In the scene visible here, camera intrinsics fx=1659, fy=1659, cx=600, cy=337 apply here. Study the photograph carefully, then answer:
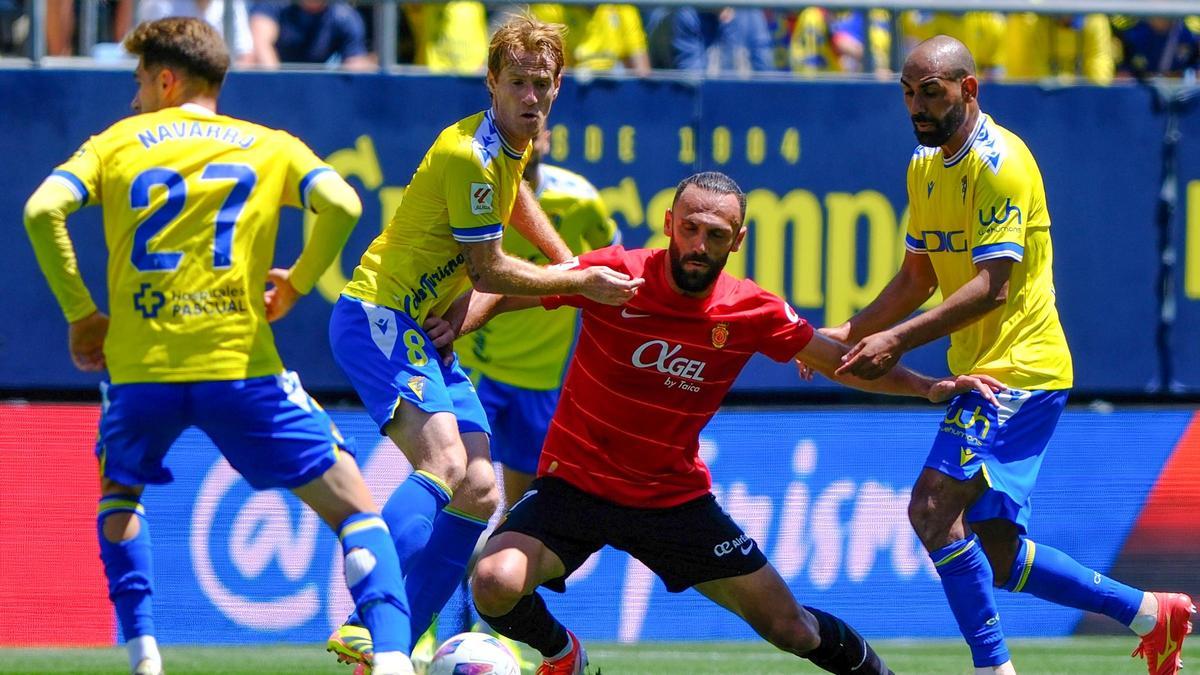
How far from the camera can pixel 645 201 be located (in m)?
9.08

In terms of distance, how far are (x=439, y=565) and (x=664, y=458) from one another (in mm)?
895

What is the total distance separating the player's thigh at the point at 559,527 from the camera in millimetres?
5527

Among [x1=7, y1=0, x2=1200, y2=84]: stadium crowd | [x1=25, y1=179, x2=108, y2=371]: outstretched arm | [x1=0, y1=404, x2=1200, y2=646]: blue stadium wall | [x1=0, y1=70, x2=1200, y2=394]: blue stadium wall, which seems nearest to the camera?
[x1=25, y1=179, x2=108, y2=371]: outstretched arm

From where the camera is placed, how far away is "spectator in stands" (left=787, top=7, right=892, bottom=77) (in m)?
10.1

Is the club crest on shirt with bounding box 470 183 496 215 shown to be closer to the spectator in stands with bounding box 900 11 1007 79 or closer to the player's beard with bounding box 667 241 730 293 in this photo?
the player's beard with bounding box 667 241 730 293

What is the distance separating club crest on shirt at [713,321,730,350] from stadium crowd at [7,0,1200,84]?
392 cm

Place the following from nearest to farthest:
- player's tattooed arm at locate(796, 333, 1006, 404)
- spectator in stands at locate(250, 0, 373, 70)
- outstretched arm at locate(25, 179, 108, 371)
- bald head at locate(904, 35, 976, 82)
Result: outstretched arm at locate(25, 179, 108, 371), player's tattooed arm at locate(796, 333, 1006, 404), bald head at locate(904, 35, 976, 82), spectator in stands at locate(250, 0, 373, 70)

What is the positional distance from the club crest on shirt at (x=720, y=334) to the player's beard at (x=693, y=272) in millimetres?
141

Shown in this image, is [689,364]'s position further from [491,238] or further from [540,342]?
[540,342]

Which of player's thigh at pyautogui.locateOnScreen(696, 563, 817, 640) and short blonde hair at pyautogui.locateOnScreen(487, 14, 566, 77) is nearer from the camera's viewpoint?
player's thigh at pyautogui.locateOnScreen(696, 563, 817, 640)

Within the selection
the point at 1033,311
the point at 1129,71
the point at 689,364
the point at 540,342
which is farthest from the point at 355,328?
the point at 1129,71

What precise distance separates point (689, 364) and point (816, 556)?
310cm

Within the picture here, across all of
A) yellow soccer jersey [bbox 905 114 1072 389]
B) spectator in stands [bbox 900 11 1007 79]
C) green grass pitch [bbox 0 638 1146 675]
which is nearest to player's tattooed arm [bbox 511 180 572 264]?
yellow soccer jersey [bbox 905 114 1072 389]

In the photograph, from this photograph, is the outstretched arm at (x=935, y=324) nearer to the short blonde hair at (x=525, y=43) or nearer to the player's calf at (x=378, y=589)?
the short blonde hair at (x=525, y=43)
